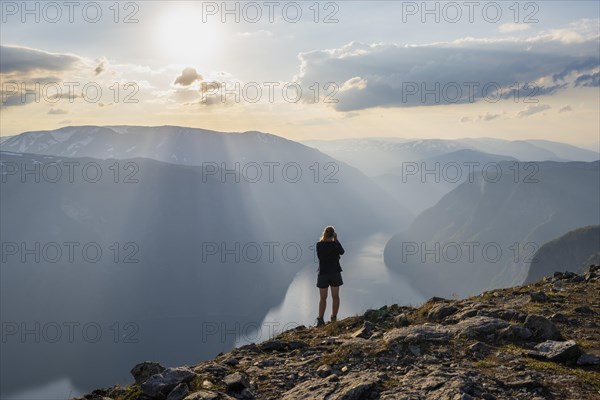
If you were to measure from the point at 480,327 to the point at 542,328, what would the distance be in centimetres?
157

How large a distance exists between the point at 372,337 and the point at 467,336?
8.56ft

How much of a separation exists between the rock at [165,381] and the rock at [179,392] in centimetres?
27

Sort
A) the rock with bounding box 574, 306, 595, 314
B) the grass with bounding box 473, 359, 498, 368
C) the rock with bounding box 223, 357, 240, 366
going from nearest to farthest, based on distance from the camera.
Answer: the grass with bounding box 473, 359, 498, 368
the rock with bounding box 223, 357, 240, 366
the rock with bounding box 574, 306, 595, 314

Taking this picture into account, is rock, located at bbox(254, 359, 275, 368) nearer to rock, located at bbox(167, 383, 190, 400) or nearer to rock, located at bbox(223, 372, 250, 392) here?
rock, located at bbox(223, 372, 250, 392)

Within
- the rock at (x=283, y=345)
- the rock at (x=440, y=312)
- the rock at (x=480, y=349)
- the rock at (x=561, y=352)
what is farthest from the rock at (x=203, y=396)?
the rock at (x=440, y=312)

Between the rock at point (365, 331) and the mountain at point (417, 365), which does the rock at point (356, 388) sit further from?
the rock at point (365, 331)

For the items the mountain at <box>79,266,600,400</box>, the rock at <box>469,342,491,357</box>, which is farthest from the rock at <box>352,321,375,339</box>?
the rock at <box>469,342,491,357</box>

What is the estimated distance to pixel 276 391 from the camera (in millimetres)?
10367

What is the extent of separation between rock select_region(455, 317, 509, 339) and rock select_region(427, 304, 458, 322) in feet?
5.80

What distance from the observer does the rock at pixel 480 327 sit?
12.3m

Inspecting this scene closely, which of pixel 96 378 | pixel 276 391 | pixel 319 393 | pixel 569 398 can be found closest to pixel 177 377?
pixel 276 391

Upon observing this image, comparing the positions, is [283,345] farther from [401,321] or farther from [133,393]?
[133,393]

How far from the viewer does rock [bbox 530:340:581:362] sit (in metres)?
10.4

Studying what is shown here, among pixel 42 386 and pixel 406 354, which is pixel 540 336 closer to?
pixel 406 354
